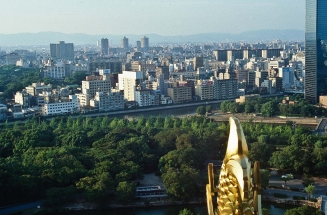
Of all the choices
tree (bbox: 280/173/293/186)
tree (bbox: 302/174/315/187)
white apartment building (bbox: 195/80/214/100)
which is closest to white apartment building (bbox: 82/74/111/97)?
white apartment building (bbox: 195/80/214/100)

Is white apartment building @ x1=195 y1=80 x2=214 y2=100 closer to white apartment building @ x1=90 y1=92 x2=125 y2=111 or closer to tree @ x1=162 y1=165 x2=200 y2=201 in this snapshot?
white apartment building @ x1=90 y1=92 x2=125 y2=111

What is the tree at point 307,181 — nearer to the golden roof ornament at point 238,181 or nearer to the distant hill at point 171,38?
the golden roof ornament at point 238,181

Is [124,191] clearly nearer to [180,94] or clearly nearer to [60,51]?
[180,94]

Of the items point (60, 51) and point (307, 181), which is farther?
point (60, 51)

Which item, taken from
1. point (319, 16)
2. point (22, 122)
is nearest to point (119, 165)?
point (22, 122)

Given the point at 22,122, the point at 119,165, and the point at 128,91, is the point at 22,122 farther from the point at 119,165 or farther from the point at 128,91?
the point at 119,165

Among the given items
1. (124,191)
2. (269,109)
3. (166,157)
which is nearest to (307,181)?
(166,157)
